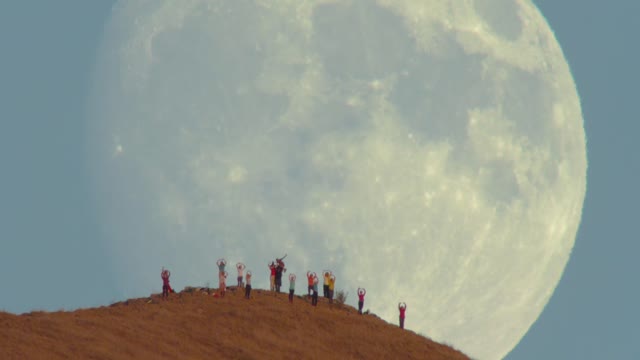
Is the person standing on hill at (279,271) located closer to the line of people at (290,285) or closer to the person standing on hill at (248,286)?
the line of people at (290,285)

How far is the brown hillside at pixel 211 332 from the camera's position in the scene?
94.5 feet

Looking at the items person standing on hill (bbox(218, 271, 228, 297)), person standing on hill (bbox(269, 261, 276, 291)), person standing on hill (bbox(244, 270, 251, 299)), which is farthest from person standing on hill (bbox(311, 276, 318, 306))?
person standing on hill (bbox(218, 271, 228, 297))

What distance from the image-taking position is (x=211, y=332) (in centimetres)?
3272

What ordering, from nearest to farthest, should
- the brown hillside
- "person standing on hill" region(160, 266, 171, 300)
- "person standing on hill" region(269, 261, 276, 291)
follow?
the brown hillside < "person standing on hill" region(160, 266, 171, 300) < "person standing on hill" region(269, 261, 276, 291)

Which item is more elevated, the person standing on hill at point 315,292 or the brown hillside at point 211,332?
the person standing on hill at point 315,292

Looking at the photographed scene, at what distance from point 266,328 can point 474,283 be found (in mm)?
24537

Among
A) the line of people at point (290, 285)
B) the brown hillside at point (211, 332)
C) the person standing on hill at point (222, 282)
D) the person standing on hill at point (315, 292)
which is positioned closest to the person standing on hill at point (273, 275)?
the line of people at point (290, 285)

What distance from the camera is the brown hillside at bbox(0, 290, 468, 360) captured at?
2881 centimetres

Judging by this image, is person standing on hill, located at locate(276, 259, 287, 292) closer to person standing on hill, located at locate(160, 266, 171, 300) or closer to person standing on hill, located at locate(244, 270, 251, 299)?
person standing on hill, located at locate(244, 270, 251, 299)

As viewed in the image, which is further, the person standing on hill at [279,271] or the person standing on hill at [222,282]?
the person standing on hill at [279,271]

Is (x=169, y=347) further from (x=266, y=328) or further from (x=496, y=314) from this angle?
(x=496, y=314)

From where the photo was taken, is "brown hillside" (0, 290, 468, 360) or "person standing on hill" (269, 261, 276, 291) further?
"person standing on hill" (269, 261, 276, 291)

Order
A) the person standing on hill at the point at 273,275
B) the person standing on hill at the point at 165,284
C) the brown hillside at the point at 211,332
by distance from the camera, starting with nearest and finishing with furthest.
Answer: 1. the brown hillside at the point at 211,332
2. the person standing on hill at the point at 165,284
3. the person standing on hill at the point at 273,275

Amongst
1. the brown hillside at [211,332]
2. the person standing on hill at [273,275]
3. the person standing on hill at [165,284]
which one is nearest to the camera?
the brown hillside at [211,332]
